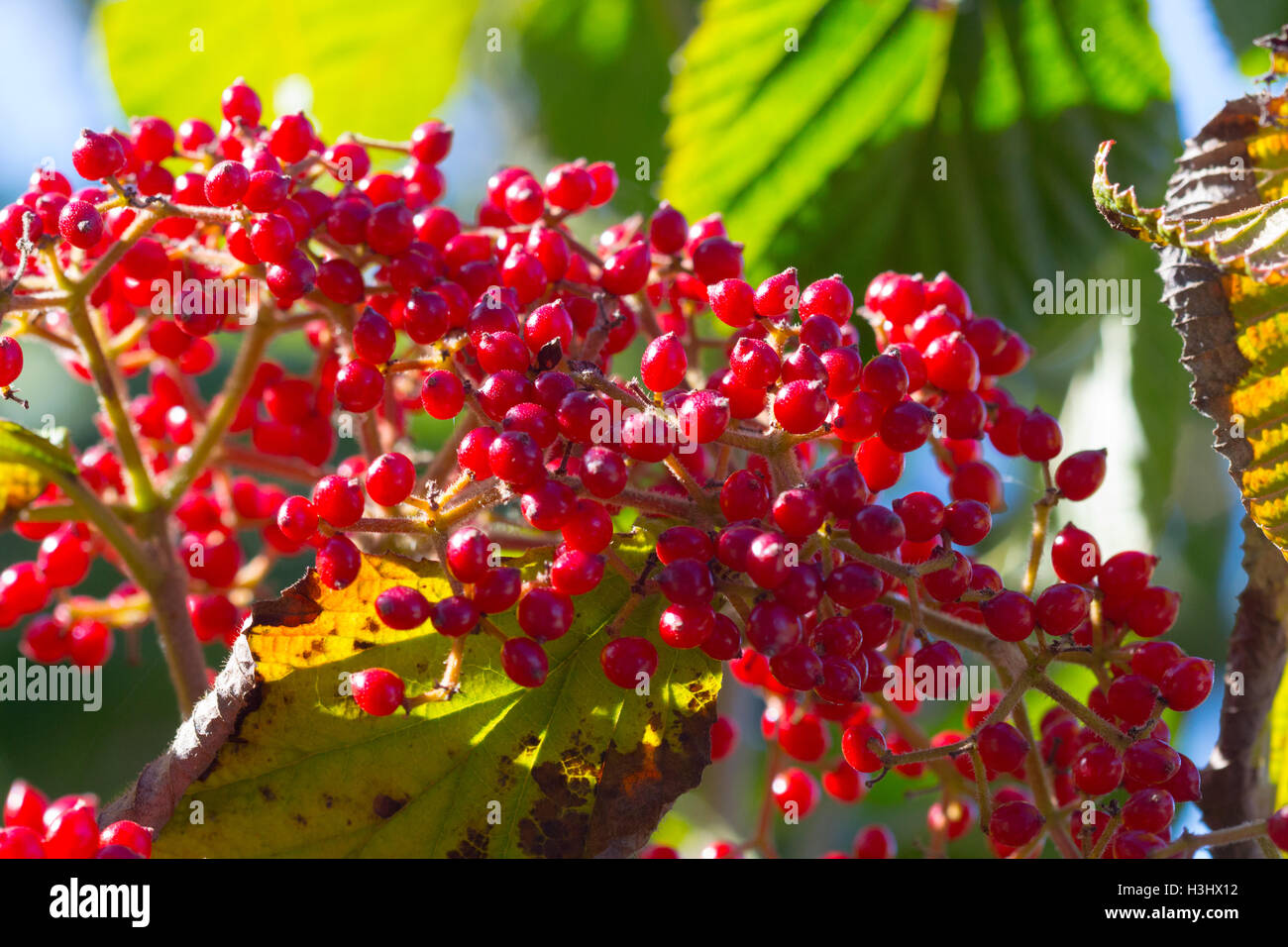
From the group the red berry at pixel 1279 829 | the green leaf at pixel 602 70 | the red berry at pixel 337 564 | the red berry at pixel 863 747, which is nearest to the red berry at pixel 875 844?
Result: the red berry at pixel 863 747

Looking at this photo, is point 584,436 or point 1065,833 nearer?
point 584,436

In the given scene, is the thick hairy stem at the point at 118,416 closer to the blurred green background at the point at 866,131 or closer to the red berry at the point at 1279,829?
the blurred green background at the point at 866,131

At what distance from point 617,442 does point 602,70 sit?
1893mm

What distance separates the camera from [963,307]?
1.20 meters

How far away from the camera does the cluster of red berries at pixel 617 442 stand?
3.05 feet

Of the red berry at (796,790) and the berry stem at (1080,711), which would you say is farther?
the red berry at (796,790)

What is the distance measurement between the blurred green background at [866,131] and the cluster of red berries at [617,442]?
194mm

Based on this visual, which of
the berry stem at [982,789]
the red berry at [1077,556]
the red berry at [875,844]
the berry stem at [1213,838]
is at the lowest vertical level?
the red berry at [875,844]

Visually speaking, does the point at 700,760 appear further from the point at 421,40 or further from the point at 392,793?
the point at 421,40

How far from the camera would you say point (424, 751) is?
1017 millimetres

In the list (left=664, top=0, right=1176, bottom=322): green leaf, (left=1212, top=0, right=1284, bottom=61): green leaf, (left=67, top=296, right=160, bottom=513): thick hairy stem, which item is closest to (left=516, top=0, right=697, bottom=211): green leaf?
(left=664, top=0, right=1176, bottom=322): green leaf
